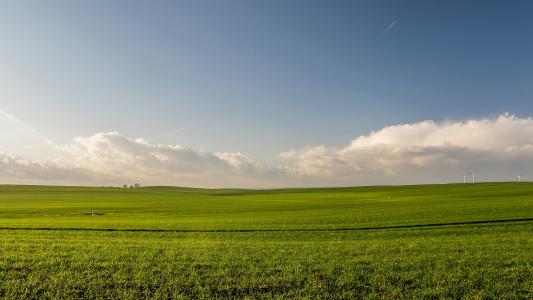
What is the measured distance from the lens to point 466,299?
10539 millimetres

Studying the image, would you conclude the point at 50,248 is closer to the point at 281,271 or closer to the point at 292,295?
the point at 281,271

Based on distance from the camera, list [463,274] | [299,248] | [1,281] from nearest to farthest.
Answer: [1,281]
[463,274]
[299,248]

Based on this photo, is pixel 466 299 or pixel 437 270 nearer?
pixel 466 299

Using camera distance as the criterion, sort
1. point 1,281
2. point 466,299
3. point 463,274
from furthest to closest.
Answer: point 463,274
point 1,281
point 466,299

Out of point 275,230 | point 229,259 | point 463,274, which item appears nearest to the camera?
point 463,274

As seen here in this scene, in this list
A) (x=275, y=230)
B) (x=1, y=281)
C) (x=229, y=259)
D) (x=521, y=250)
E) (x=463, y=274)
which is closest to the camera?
(x=1, y=281)

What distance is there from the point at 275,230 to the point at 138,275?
14634 millimetres

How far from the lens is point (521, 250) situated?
17.0 metres

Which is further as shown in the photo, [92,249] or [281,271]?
[92,249]

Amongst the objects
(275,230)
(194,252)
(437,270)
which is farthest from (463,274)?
(275,230)

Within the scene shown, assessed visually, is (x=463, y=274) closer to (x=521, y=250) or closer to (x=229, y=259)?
(x=521, y=250)

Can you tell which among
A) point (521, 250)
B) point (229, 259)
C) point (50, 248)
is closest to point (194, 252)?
point (229, 259)

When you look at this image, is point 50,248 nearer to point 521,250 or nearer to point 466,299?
point 466,299

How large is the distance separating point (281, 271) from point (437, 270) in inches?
226
